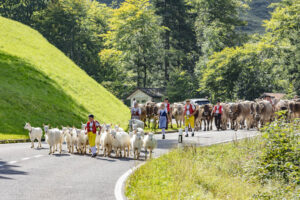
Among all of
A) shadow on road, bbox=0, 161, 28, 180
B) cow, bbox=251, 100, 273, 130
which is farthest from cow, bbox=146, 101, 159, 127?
shadow on road, bbox=0, 161, 28, 180

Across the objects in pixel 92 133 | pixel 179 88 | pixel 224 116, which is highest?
pixel 179 88

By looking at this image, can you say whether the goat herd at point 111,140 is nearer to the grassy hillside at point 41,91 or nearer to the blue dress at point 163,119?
the blue dress at point 163,119

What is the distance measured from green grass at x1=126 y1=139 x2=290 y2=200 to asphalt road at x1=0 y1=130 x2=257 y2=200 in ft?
2.62

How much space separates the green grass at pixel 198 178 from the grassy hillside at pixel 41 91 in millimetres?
14546

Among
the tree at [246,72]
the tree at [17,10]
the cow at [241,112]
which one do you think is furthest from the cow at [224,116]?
the tree at [17,10]

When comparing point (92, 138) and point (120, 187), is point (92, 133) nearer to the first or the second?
point (92, 138)

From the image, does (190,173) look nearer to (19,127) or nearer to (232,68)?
(19,127)

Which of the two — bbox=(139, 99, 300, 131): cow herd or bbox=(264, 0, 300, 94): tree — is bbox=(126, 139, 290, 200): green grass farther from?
bbox=(264, 0, 300, 94): tree

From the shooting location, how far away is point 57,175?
43.1ft

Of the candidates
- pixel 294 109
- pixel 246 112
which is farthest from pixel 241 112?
pixel 294 109

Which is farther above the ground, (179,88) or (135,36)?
(135,36)

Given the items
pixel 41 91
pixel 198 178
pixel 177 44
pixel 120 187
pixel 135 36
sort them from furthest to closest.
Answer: pixel 177 44, pixel 135 36, pixel 41 91, pixel 198 178, pixel 120 187

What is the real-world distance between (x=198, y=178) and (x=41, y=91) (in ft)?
92.4

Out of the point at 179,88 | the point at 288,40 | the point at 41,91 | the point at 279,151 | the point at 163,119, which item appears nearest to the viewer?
the point at 279,151
